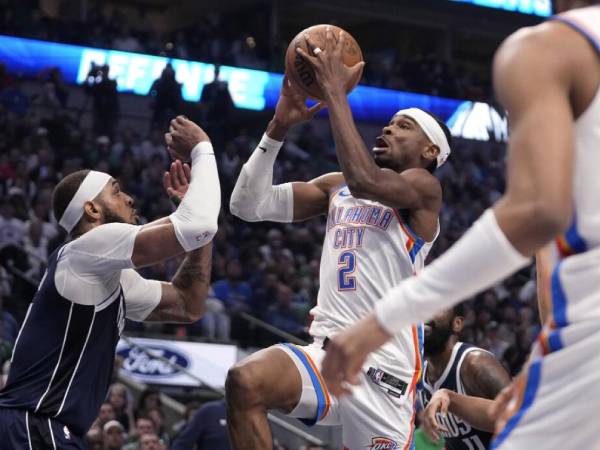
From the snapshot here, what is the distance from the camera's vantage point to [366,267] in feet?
16.5

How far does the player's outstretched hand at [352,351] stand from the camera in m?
2.47

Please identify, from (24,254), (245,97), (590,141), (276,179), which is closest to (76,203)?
(590,141)

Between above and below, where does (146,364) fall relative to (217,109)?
below

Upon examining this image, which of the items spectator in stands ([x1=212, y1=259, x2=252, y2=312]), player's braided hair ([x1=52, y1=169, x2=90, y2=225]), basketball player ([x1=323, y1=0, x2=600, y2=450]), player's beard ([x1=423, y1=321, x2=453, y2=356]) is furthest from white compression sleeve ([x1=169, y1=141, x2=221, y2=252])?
spectator in stands ([x1=212, y1=259, x2=252, y2=312])

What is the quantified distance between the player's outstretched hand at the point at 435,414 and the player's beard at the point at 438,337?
1380 millimetres

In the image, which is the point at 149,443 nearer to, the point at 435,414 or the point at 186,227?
the point at 186,227

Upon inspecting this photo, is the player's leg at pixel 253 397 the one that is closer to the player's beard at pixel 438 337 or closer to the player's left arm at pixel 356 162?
the player's left arm at pixel 356 162

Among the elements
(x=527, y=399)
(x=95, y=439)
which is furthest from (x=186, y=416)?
(x=527, y=399)

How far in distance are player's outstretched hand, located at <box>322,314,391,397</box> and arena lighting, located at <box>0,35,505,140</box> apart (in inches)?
666

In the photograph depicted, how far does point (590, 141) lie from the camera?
2.54 m

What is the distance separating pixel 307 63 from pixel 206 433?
196 inches

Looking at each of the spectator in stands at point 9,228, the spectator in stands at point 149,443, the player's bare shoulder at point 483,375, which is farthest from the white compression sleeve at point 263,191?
the spectator in stands at point 9,228

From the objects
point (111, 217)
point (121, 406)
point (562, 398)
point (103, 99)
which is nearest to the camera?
point (562, 398)

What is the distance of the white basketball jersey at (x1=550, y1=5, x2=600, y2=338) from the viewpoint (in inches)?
100.0
